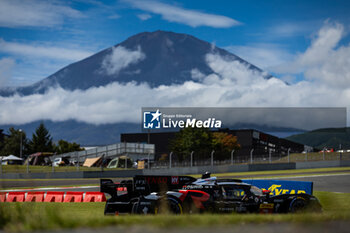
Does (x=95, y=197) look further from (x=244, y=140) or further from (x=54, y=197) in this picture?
(x=244, y=140)

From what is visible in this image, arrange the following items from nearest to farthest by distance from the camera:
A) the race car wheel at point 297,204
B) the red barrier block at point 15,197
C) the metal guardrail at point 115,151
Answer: the race car wheel at point 297,204 < the red barrier block at point 15,197 < the metal guardrail at point 115,151

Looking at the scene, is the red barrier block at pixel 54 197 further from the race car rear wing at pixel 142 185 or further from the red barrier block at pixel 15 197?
the race car rear wing at pixel 142 185

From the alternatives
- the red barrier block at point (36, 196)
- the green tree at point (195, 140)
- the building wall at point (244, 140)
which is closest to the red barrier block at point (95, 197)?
the red barrier block at point (36, 196)

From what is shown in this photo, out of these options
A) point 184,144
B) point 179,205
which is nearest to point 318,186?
point 179,205

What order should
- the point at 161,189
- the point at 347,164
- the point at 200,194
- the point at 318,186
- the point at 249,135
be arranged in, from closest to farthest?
the point at 200,194, the point at 161,189, the point at 318,186, the point at 347,164, the point at 249,135

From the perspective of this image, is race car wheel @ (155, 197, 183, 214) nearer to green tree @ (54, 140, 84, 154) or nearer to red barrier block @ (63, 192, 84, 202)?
red barrier block @ (63, 192, 84, 202)

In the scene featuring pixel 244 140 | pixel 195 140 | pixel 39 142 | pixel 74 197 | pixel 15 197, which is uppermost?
pixel 244 140

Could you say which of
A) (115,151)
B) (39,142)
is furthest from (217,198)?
(39,142)

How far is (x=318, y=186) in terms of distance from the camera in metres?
26.1

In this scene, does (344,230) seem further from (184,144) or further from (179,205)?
(184,144)

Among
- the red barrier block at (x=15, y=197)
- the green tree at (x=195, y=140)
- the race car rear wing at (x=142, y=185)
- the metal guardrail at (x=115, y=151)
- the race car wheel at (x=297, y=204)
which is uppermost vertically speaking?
the green tree at (x=195, y=140)

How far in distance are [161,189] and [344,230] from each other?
7774mm

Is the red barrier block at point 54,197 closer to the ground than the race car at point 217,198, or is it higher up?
closer to the ground

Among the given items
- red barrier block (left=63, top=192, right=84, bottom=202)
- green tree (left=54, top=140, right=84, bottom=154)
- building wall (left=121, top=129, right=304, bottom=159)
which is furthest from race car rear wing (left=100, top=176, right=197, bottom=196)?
green tree (left=54, top=140, right=84, bottom=154)
